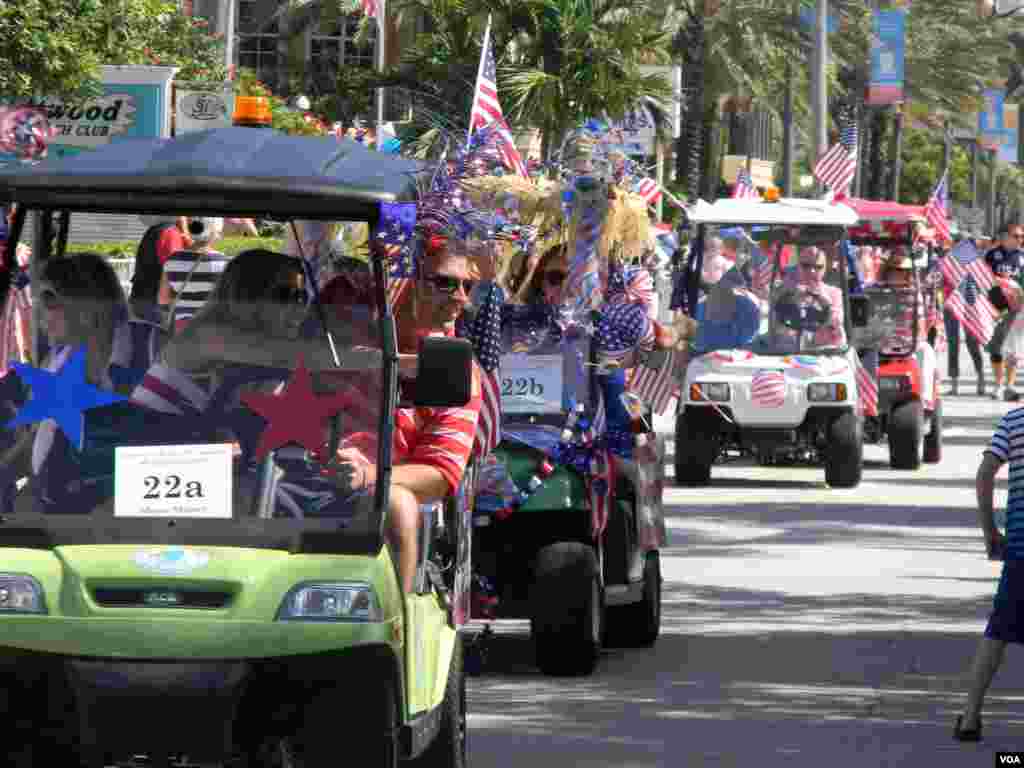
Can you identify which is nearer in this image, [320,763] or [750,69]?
[320,763]

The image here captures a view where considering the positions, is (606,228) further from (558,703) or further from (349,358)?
(349,358)

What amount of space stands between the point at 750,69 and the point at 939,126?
25.5 metres

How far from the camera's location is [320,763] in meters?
6.36

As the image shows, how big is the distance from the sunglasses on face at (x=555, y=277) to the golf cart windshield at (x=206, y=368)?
13.0ft

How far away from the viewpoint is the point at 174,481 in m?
6.52

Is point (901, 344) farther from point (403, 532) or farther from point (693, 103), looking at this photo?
point (693, 103)

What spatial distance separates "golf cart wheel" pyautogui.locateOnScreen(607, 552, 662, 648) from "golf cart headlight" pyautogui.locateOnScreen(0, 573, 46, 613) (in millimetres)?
5162

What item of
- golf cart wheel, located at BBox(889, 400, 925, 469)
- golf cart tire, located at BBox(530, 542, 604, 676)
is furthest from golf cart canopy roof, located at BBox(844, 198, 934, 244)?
golf cart tire, located at BBox(530, 542, 604, 676)

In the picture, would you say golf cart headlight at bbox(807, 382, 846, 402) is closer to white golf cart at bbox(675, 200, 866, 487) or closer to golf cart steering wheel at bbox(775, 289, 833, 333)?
white golf cart at bbox(675, 200, 866, 487)

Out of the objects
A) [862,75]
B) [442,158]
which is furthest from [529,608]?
[862,75]

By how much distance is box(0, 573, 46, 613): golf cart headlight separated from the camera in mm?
6176

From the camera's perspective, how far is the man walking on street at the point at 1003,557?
869cm

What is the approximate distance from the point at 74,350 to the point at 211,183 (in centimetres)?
60

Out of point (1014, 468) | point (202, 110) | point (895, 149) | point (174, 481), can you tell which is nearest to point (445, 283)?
point (174, 481)
